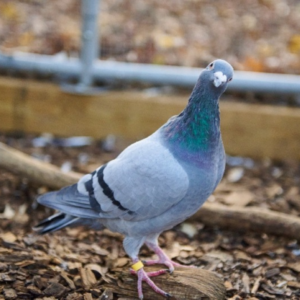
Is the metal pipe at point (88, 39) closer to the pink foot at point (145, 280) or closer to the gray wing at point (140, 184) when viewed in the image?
the gray wing at point (140, 184)

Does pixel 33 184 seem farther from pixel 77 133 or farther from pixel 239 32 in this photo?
pixel 239 32

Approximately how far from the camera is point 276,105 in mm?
4688

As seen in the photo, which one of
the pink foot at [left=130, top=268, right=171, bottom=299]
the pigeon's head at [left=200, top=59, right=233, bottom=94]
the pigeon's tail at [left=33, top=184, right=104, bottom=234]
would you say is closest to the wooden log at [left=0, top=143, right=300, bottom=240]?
the pigeon's tail at [left=33, top=184, right=104, bottom=234]

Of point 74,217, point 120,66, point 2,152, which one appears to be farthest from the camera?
point 120,66

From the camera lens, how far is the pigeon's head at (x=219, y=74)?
242cm

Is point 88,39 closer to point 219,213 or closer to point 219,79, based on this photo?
point 219,213

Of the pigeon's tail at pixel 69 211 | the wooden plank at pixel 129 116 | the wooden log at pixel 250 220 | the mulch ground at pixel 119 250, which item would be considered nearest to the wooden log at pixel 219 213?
the wooden log at pixel 250 220

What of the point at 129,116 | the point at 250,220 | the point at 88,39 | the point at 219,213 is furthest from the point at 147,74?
the point at 250,220

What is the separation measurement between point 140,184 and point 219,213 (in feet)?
3.22

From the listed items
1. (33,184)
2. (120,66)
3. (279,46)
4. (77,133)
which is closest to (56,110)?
(77,133)

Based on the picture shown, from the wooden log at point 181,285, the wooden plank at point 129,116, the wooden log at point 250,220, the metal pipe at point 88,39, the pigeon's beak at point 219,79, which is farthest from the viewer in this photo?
the wooden plank at point 129,116

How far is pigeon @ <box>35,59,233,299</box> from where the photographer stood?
8.32ft

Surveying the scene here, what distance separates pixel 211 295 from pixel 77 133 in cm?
251

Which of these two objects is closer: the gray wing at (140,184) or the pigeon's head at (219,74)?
the pigeon's head at (219,74)
